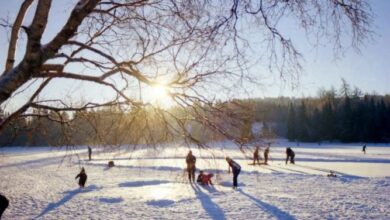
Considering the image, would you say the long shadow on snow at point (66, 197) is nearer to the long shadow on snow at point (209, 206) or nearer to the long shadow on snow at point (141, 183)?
the long shadow on snow at point (141, 183)

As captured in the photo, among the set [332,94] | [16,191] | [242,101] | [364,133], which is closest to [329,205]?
[242,101]

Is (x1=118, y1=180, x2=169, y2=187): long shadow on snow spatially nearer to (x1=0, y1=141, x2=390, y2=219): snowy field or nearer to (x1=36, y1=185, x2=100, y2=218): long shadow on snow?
(x1=0, y1=141, x2=390, y2=219): snowy field

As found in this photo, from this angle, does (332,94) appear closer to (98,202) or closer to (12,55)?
(98,202)

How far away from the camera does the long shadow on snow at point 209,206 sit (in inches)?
479

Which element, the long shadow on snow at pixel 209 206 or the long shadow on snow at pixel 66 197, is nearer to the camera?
the long shadow on snow at pixel 209 206

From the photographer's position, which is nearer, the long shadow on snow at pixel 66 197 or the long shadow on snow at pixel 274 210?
the long shadow on snow at pixel 274 210

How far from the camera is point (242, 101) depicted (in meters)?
3.98

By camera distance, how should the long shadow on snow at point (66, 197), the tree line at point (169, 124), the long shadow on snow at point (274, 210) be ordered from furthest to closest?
the long shadow on snow at point (66, 197)
the long shadow on snow at point (274, 210)
the tree line at point (169, 124)

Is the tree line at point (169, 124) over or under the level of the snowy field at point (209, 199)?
over

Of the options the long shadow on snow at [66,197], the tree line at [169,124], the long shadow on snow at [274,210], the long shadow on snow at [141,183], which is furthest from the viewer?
the long shadow on snow at [141,183]

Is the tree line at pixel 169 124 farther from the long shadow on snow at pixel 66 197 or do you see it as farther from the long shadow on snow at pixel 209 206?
the long shadow on snow at pixel 66 197

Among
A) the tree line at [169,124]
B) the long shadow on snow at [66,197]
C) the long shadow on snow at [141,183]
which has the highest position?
the tree line at [169,124]

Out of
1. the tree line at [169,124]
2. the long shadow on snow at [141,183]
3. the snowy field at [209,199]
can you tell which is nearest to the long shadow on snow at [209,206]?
the snowy field at [209,199]

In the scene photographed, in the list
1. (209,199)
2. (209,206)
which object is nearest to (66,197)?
(209,199)
